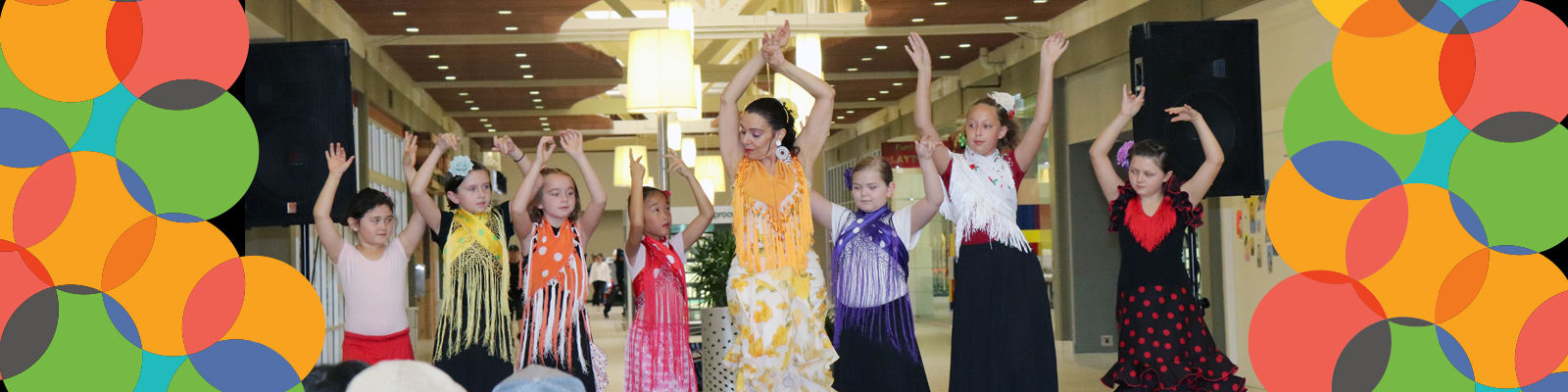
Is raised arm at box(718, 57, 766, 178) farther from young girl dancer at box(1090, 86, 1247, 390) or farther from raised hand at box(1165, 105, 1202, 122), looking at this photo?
raised hand at box(1165, 105, 1202, 122)

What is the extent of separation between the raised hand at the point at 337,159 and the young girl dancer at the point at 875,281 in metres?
1.58

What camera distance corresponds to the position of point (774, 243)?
3.56m

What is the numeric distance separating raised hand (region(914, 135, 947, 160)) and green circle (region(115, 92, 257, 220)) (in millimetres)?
2037

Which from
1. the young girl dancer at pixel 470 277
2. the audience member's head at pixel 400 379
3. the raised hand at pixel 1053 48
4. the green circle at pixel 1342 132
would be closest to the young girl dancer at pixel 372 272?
→ the young girl dancer at pixel 470 277

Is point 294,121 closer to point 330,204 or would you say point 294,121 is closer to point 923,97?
point 330,204

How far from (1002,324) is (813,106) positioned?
82 cm

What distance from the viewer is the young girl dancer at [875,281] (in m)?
3.73

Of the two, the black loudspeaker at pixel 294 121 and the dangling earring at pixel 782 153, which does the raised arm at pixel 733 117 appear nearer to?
the dangling earring at pixel 782 153

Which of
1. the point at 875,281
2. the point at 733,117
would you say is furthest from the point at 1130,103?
the point at 733,117

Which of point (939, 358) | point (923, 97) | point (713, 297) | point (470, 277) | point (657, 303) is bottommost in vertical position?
point (939, 358)

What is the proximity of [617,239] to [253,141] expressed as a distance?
86.2ft

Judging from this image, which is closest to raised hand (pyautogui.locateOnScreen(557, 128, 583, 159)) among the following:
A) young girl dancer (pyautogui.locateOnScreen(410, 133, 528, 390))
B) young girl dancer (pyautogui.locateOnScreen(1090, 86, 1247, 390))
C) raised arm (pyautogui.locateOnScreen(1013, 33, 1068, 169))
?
young girl dancer (pyautogui.locateOnScreen(410, 133, 528, 390))

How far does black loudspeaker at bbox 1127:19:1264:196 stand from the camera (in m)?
4.61

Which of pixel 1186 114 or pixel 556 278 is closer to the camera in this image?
pixel 556 278
